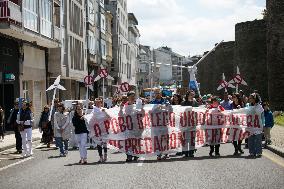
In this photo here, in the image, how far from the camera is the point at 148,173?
1262cm

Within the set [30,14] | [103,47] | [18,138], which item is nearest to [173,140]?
[18,138]

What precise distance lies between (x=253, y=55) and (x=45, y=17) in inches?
1092

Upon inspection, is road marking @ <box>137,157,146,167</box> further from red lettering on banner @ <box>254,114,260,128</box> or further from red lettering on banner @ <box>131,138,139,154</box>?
red lettering on banner @ <box>254,114,260,128</box>

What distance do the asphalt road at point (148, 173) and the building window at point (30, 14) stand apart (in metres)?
15.8

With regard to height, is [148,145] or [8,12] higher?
[8,12]

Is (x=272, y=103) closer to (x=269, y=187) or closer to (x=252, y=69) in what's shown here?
(x=252, y=69)

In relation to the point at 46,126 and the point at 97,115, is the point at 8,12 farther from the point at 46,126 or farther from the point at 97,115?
the point at 97,115

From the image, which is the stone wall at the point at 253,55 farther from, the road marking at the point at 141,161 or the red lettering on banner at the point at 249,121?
the road marking at the point at 141,161

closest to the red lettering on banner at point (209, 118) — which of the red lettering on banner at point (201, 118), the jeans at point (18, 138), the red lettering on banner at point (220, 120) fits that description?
the red lettering on banner at point (201, 118)

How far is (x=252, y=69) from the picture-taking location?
58.2 m

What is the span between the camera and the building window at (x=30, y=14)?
31630 millimetres

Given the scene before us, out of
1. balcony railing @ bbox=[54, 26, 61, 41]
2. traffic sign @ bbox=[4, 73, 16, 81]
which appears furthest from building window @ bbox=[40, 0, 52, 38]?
traffic sign @ bbox=[4, 73, 16, 81]

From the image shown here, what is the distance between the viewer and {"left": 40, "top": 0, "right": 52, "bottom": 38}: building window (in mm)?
35428

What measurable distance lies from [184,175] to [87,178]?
1.92m
